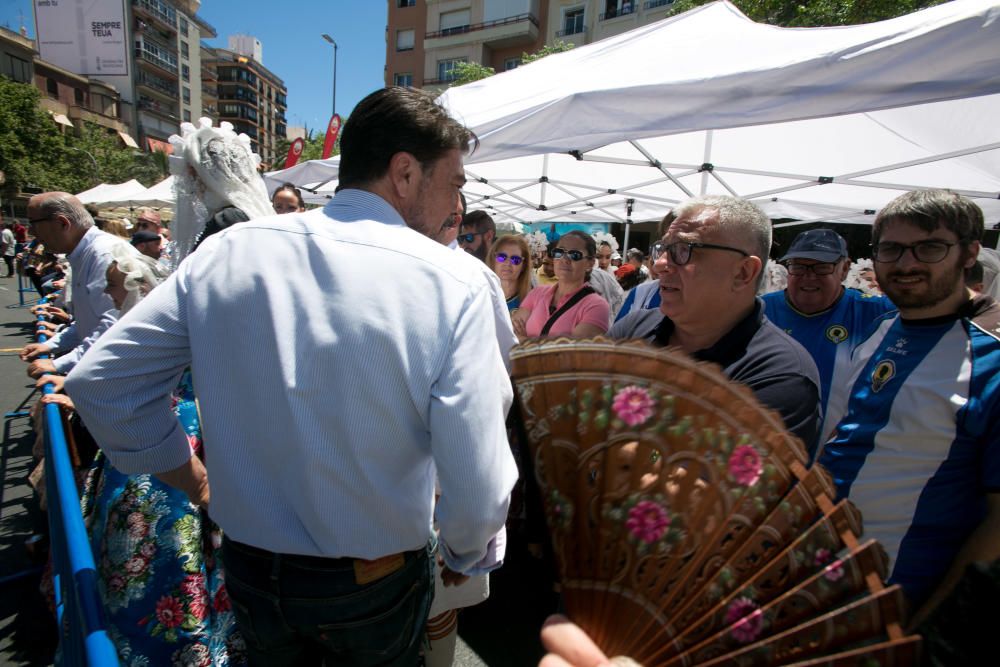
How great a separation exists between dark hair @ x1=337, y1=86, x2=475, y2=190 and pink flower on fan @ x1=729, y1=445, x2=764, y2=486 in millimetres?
1039

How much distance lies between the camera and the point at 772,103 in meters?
2.75

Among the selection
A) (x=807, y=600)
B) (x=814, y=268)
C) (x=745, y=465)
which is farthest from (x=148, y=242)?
(x=807, y=600)

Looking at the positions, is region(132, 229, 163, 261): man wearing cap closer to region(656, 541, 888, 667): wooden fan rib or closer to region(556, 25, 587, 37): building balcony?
region(656, 541, 888, 667): wooden fan rib

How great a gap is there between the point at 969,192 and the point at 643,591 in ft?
21.1

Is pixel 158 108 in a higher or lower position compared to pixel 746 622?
higher

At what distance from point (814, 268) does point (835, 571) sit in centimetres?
297

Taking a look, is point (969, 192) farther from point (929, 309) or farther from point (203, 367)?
point (203, 367)

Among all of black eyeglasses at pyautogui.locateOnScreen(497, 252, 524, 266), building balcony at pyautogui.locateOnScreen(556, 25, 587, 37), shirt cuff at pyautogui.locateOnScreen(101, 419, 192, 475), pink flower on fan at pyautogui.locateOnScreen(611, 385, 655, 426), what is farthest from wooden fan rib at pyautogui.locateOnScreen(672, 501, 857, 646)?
building balcony at pyautogui.locateOnScreen(556, 25, 587, 37)

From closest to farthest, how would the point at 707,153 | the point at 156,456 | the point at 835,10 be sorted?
the point at 156,456, the point at 707,153, the point at 835,10

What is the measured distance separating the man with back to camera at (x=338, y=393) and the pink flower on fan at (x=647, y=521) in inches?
18.1

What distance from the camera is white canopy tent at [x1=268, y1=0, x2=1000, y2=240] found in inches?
92.1

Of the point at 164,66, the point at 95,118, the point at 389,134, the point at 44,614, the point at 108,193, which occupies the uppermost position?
the point at 164,66

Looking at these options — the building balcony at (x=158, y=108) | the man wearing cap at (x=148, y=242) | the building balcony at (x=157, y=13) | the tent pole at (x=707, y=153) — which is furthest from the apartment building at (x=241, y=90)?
the tent pole at (x=707, y=153)

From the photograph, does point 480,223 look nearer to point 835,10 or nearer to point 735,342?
point 735,342
